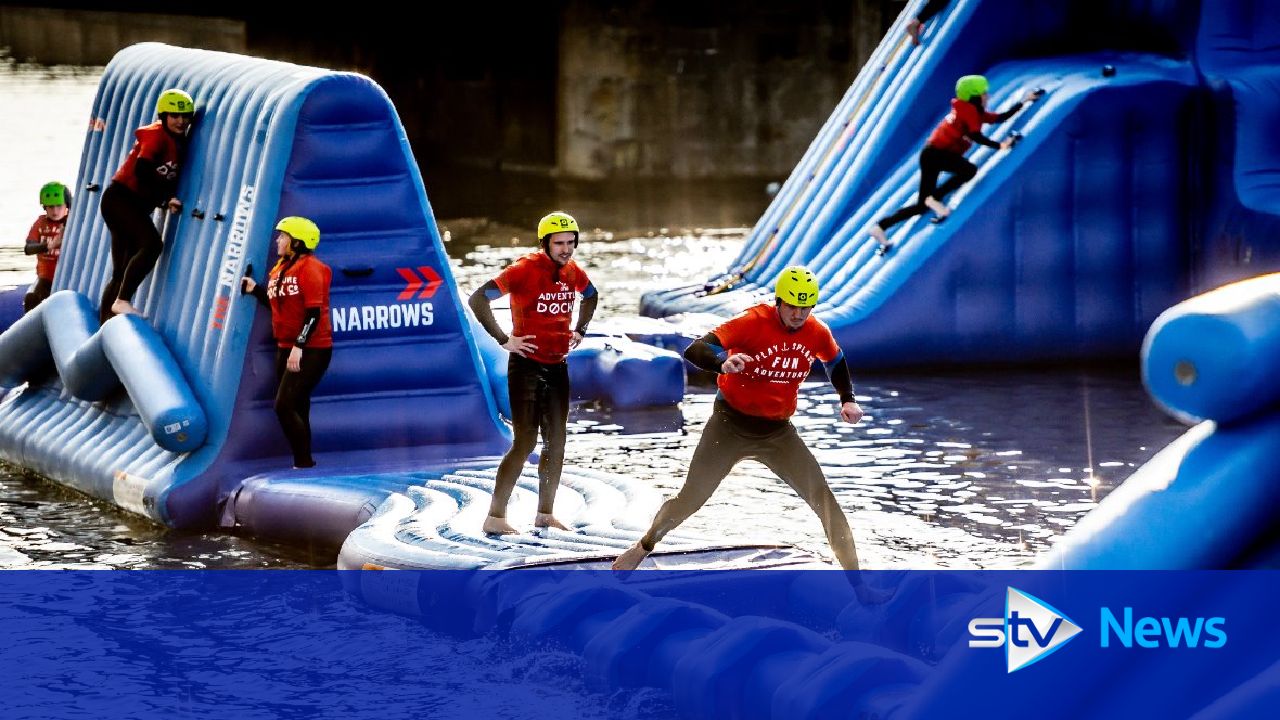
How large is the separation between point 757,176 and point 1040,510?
74.9 feet

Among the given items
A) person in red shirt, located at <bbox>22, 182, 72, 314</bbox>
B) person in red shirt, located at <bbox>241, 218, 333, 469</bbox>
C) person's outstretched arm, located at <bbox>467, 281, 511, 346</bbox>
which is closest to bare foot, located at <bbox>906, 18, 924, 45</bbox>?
person in red shirt, located at <bbox>22, 182, 72, 314</bbox>

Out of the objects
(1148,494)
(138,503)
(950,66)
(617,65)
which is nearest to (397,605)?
(138,503)

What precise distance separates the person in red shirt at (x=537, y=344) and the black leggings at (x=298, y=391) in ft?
5.23

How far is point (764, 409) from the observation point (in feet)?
27.3

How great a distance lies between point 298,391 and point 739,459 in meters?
3.18

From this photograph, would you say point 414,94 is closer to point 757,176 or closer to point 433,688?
point 757,176

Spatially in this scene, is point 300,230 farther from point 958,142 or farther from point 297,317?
point 958,142

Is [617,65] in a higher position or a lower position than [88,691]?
higher

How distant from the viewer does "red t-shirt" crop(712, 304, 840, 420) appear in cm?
825

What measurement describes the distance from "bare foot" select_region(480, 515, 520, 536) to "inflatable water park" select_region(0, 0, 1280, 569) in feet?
0.32

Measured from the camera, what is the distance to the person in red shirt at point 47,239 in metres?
14.3

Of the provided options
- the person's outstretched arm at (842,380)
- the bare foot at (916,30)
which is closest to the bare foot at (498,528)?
the person's outstretched arm at (842,380)

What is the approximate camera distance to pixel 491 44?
34625mm

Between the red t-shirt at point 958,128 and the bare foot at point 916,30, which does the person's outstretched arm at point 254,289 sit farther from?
the bare foot at point 916,30
